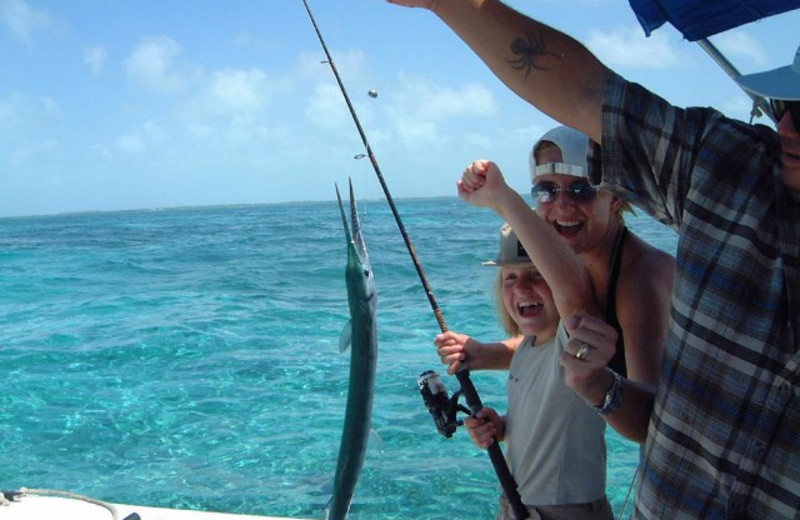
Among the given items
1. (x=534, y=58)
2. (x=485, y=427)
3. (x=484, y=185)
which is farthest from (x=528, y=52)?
(x=485, y=427)

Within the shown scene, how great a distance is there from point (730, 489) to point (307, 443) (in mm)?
6537

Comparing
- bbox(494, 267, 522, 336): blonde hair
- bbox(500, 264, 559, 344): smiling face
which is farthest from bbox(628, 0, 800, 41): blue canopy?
bbox(494, 267, 522, 336): blonde hair

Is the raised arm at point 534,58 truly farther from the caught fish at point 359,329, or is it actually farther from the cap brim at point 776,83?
the caught fish at point 359,329

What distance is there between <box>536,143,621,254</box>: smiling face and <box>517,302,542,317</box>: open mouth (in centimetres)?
38

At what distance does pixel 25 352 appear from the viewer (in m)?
11.2

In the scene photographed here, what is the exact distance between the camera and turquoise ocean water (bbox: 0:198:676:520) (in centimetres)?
641

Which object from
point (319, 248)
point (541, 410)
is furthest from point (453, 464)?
point (319, 248)

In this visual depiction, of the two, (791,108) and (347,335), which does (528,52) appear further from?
(347,335)

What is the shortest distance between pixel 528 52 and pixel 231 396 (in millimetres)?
8028

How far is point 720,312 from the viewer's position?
4.33 feet

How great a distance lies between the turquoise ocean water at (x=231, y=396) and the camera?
6.41 metres

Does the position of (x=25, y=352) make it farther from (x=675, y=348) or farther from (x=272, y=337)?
(x=675, y=348)

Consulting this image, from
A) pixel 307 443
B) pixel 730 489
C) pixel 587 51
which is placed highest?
pixel 587 51

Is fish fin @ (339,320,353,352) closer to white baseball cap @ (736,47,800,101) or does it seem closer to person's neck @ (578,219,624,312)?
person's neck @ (578,219,624,312)
